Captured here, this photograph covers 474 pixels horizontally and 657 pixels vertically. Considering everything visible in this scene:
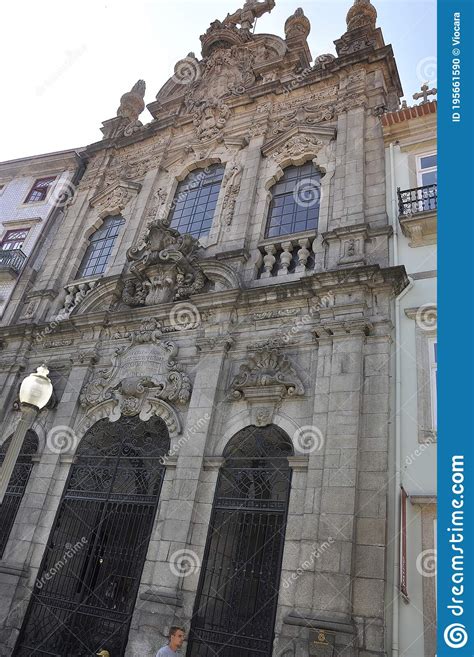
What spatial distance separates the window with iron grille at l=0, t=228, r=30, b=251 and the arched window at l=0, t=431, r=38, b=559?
25.5 feet

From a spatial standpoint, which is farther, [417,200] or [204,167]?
[204,167]

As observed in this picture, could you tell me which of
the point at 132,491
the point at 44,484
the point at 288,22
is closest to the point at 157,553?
the point at 132,491

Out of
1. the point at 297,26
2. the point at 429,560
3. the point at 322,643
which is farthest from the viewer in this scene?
the point at 297,26

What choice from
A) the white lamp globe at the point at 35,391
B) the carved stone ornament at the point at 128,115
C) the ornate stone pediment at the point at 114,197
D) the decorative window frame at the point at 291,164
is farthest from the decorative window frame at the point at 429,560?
the carved stone ornament at the point at 128,115

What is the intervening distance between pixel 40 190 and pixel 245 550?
1532 cm

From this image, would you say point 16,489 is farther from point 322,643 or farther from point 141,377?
point 322,643

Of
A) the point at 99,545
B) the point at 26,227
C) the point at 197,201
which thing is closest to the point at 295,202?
the point at 197,201

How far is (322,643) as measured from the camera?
6.87 metres

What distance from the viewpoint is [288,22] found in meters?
17.0

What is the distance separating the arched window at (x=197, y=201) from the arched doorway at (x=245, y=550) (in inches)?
253

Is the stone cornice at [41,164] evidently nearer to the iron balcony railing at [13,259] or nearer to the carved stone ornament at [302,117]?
the iron balcony railing at [13,259]

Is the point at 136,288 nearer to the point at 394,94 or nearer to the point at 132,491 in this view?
the point at 132,491

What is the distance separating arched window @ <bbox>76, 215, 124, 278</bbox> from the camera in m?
15.1

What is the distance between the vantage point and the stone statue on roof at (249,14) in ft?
60.7
